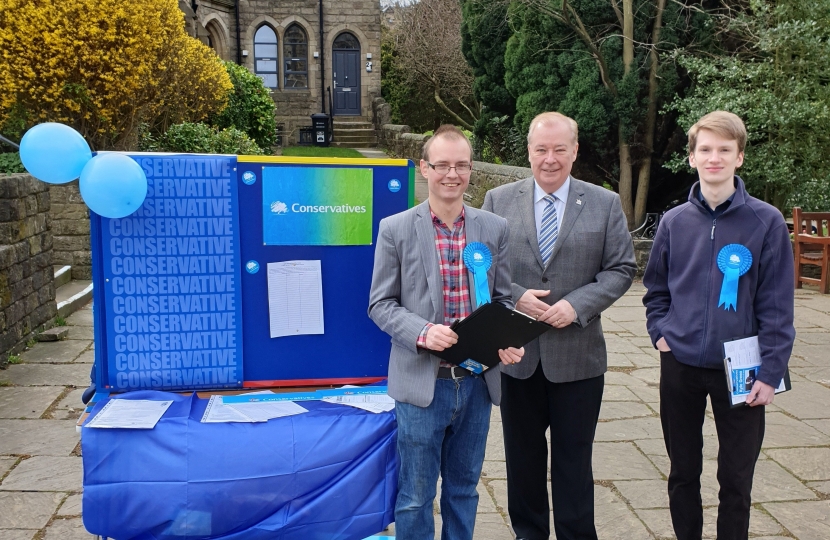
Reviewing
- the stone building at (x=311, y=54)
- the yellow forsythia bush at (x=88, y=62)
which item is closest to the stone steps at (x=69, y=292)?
the yellow forsythia bush at (x=88, y=62)

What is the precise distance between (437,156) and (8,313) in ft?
16.8

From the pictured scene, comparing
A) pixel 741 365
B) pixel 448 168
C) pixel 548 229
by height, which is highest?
pixel 448 168

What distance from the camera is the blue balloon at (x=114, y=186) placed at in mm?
2664

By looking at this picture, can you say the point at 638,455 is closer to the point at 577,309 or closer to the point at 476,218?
the point at 577,309

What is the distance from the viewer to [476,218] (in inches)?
112

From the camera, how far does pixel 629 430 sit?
5.20 m

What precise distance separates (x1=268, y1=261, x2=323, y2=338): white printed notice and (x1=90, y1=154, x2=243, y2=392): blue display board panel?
0.42 feet

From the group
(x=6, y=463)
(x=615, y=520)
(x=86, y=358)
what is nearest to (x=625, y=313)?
(x=615, y=520)

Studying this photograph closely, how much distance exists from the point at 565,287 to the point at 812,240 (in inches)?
294

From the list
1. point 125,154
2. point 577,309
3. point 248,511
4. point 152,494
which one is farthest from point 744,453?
point 125,154

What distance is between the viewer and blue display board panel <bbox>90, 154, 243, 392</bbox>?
2857mm

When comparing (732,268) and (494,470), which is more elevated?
(732,268)

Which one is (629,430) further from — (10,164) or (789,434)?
(10,164)

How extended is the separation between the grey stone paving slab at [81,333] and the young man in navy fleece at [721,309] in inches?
220
